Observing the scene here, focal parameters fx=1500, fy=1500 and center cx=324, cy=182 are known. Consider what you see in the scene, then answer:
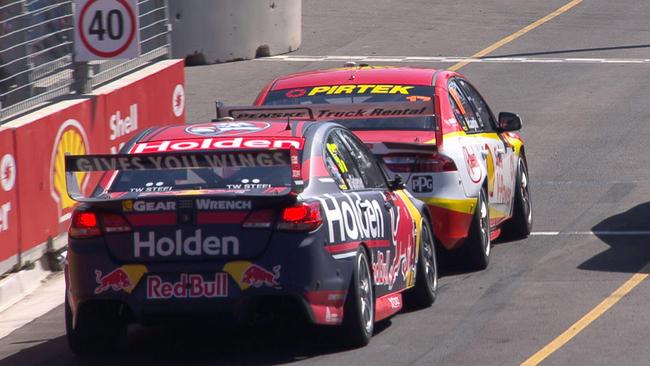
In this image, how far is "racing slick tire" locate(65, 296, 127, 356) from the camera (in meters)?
Answer: 8.88

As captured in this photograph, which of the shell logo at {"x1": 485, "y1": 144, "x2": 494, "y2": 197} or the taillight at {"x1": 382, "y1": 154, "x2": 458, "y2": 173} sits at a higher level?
the taillight at {"x1": 382, "y1": 154, "x2": 458, "y2": 173}

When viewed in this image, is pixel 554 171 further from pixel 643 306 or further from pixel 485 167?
pixel 643 306

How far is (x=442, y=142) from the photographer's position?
37.8ft

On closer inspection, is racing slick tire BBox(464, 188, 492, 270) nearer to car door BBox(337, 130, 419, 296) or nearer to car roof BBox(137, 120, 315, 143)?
car door BBox(337, 130, 419, 296)

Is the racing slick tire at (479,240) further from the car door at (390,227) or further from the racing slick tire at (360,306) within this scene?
the racing slick tire at (360,306)

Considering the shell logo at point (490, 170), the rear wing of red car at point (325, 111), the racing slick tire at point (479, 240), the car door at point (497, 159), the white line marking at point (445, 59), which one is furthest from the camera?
the white line marking at point (445, 59)

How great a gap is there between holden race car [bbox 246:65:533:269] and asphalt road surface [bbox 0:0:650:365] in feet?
1.23

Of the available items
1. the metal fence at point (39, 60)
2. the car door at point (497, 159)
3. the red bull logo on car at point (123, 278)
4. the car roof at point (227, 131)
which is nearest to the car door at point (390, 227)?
the car roof at point (227, 131)

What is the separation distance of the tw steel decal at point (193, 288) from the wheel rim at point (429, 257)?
245 centimetres

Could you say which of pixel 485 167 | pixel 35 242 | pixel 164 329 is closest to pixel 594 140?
pixel 485 167

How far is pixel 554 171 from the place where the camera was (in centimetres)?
1745

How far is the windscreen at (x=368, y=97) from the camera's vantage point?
1189cm

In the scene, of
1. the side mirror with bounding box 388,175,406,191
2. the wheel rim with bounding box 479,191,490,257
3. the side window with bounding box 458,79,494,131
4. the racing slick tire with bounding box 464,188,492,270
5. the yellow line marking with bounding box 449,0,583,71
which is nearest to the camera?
the side mirror with bounding box 388,175,406,191

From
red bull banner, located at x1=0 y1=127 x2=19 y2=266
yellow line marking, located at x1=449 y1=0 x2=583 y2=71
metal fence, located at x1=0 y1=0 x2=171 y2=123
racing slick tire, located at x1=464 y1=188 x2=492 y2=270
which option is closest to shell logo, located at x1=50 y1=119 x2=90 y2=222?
metal fence, located at x1=0 y1=0 x2=171 y2=123
